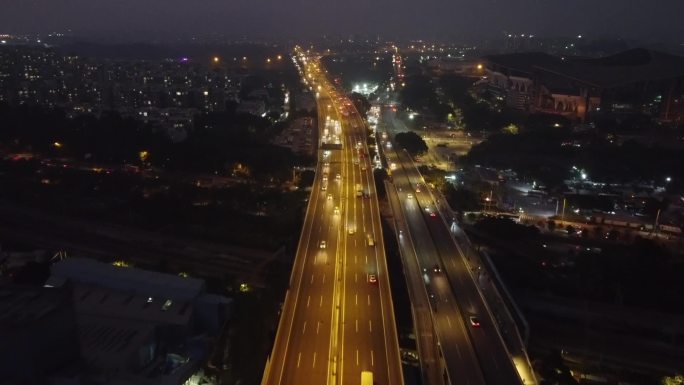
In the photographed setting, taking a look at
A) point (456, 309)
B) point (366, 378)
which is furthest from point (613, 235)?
point (366, 378)

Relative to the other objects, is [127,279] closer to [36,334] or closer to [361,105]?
[36,334]

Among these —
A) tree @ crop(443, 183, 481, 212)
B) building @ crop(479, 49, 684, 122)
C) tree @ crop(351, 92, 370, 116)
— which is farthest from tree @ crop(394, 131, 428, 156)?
building @ crop(479, 49, 684, 122)

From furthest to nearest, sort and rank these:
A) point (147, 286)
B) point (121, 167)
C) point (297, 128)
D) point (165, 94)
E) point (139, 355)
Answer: point (165, 94) → point (297, 128) → point (121, 167) → point (147, 286) → point (139, 355)

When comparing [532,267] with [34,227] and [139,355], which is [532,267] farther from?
[34,227]

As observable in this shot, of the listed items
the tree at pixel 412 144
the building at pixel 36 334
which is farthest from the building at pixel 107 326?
the tree at pixel 412 144

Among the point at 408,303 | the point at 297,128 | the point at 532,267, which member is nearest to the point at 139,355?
the point at 408,303

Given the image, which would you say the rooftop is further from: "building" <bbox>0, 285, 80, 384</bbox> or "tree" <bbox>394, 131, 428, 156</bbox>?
"tree" <bbox>394, 131, 428, 156</bbox>
